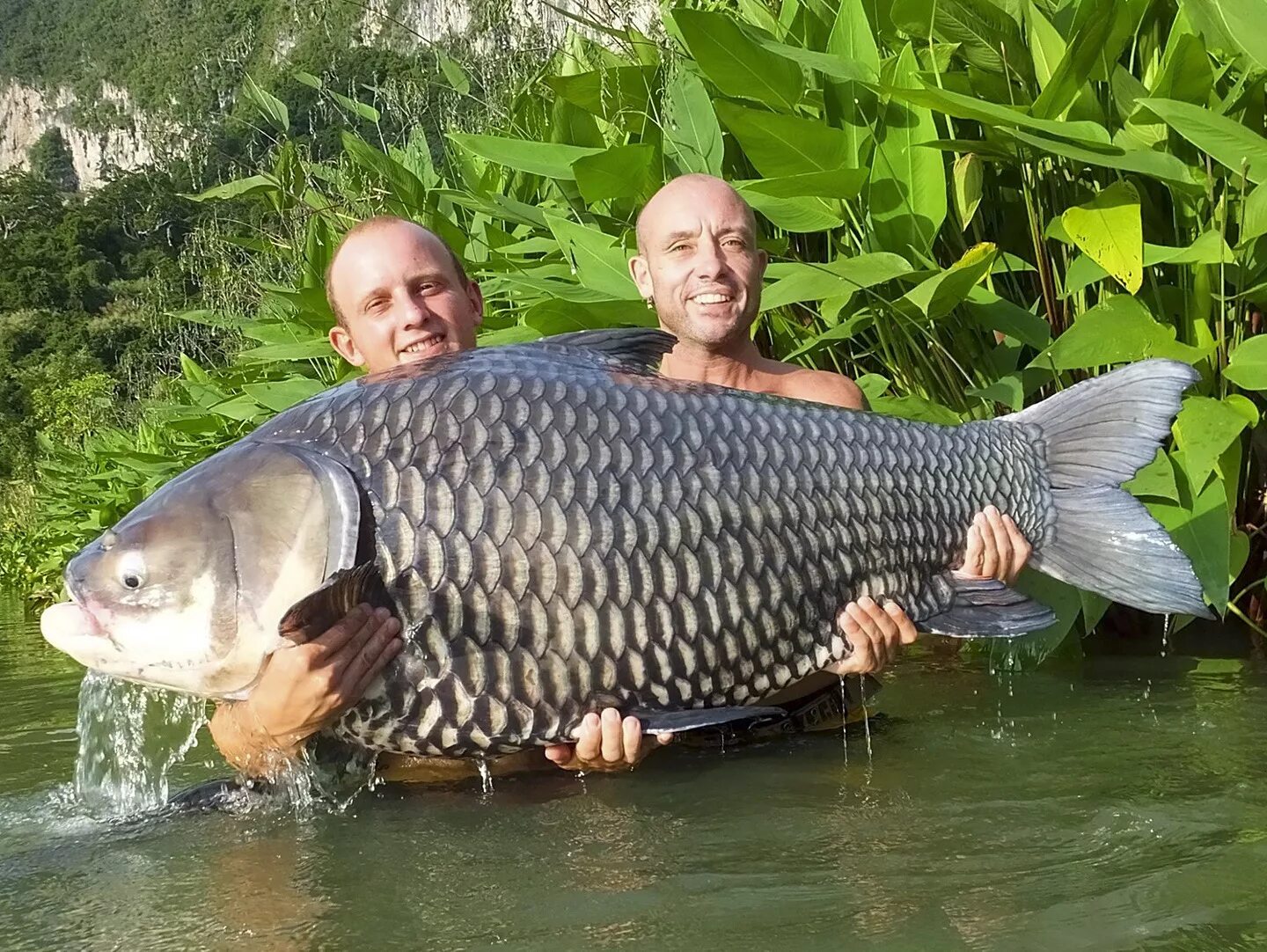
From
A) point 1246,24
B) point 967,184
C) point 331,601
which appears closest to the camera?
point 331,601

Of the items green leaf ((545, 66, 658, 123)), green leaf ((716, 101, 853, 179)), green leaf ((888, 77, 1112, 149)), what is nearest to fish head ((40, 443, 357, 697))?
green leaf ((716, 101, 853, 179))

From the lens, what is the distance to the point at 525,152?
201 inches

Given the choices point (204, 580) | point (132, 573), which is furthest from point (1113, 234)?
point (132, 573)

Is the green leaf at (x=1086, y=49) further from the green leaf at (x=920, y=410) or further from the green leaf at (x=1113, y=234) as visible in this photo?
Result: the green leaf at (x=920, y=410)

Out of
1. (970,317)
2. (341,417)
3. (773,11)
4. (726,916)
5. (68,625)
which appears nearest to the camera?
(726,916)

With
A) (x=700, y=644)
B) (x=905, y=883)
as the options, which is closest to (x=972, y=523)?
(x=700, y=644)

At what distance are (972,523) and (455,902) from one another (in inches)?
59.5

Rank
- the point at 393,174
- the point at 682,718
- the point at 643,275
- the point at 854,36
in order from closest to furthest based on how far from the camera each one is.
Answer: the point at 682,718 < the point at 643,275 < the point at 854,36 < the point at 393,174

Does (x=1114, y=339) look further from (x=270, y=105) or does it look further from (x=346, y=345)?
(x=270, y=105)

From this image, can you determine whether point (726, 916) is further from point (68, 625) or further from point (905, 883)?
point (68, 625)

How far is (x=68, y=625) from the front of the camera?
237 cm

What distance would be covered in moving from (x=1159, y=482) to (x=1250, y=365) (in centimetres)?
42

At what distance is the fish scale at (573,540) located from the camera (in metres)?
2.47

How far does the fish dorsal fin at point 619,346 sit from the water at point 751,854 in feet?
3.22
